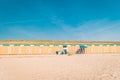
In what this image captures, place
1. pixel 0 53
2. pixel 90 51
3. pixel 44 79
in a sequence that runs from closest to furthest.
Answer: pixel 44 79
pixel 0 53
pixel 90 51

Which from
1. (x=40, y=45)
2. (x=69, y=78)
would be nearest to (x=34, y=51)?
(x=40, y=45)

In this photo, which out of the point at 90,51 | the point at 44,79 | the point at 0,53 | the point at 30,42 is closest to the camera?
the point at 44,79

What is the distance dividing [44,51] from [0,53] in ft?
23.6

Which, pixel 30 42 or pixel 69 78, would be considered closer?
pixel 69 78

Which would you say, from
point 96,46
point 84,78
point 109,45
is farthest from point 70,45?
point 84,78

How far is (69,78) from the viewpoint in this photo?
9656 mm

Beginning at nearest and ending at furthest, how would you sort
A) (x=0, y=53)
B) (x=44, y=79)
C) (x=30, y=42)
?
(x=44, y=79)
(x=0, y=53)
(x=30, y=42)

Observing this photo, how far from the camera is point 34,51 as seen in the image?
33.1m

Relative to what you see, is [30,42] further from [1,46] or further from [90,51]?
[90,51]

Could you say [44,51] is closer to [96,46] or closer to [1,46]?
[1,46]

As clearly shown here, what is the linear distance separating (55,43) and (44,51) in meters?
2.39

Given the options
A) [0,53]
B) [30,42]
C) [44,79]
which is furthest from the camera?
[30,42]

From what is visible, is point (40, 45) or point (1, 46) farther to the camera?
point (40, 45)

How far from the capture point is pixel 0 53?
3139 centimetres
